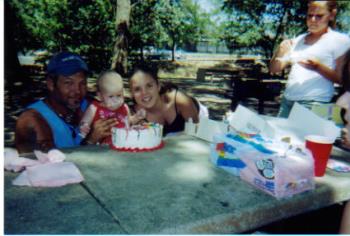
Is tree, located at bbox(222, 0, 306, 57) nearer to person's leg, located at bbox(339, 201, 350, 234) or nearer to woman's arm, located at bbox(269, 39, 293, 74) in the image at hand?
woman's arm, located at bbox(269, 39, 293, 74)

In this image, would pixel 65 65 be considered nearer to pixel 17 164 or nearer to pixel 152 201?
pixel 17 164

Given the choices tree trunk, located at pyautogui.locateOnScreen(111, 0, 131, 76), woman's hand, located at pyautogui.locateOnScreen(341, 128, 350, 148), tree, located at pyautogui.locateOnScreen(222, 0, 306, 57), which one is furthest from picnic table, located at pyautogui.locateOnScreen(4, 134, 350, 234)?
tree trunk, located at pyautogui.locateOnScreen(111, 0, 131, 76)

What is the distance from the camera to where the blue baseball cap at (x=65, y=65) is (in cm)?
194

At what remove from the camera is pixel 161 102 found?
7.61 feet

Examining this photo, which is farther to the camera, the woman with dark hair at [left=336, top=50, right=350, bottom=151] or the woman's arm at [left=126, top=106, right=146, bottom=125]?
the woman's arm at [left=126, top=106, right=146, bottom=125]

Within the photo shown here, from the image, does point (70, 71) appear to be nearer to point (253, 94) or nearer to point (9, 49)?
point (253, 94)

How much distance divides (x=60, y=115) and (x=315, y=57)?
1774mm

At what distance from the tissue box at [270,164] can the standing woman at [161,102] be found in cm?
87

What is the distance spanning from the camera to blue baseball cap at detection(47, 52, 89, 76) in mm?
1943

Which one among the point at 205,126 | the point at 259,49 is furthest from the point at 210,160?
the point at 259,49

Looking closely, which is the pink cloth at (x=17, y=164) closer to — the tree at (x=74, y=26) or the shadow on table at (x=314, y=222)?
the shadow on table at (x=314, y=222)

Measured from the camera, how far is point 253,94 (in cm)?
625

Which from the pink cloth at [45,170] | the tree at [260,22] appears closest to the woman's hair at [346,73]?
the pink cloth at [45,170]

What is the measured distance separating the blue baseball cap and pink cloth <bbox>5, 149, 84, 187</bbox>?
0.63m
